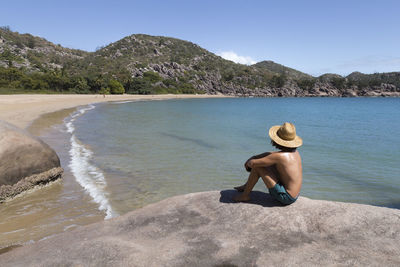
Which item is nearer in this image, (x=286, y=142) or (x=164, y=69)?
(x=286, y=142)

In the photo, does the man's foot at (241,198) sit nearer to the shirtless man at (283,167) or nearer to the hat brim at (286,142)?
the shirtless man at (283,167)

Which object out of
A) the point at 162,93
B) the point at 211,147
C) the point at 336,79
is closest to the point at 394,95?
the point at 336,79

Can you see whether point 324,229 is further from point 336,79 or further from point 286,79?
point 336,79

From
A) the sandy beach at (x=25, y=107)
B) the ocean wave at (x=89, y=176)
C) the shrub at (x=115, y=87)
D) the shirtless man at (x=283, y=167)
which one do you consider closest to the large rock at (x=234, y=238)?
the shirtless man at (x=283, y=167)

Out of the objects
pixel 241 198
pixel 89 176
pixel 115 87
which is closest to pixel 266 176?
pixel 241 198

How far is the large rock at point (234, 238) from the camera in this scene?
3191 mm

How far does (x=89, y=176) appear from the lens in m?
8.70

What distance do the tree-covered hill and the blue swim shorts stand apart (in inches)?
3121

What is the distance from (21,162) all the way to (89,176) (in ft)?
7.72

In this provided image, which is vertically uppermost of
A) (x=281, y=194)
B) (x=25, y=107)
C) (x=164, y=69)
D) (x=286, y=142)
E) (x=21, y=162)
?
(x=164, y=69)

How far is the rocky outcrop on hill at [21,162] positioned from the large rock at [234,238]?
296cm

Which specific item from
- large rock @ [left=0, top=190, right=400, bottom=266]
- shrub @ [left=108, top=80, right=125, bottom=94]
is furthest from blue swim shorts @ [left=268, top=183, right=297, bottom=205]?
shrub @ [left=108, top=80, right=125, bottom=94]

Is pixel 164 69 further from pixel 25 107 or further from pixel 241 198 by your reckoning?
pixel 241 198

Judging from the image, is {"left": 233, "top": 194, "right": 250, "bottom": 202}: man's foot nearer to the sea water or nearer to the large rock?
the large rock
